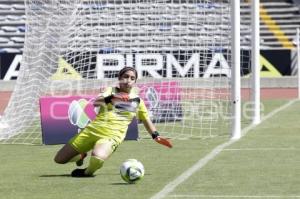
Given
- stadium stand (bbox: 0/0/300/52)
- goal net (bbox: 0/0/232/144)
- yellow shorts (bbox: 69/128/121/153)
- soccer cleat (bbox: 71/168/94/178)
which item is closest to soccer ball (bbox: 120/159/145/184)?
soccer cleat (bbox: 71/168/94/178)

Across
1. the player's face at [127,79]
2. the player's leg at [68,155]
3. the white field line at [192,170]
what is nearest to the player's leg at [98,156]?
the player's leg at [68,155]

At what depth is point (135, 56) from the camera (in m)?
20.6

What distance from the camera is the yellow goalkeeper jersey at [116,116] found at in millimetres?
11328

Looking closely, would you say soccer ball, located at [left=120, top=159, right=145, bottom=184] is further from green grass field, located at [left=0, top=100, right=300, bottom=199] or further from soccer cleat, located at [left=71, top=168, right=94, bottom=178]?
soccer cleat, located at [left=71, top=168, right=94, bottom=178]

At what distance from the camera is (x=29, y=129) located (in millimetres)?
17922

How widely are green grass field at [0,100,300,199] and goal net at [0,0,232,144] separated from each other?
Result: 196 cm

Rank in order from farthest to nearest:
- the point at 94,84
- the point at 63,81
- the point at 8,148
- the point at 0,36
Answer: the point at 0,36, the point at 94,84, the point at 63,81, the point at 8,148

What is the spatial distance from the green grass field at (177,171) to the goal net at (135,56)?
77.0 inches

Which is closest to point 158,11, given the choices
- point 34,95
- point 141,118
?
point 34,95

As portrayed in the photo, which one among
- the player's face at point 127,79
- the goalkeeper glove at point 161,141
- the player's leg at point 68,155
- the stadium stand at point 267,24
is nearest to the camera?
the goalkeeper glove at point 161,141

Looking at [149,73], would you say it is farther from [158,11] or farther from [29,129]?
[29,129]

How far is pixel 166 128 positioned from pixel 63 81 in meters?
2.27

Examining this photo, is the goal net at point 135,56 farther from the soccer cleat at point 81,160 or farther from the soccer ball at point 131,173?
the soccer ball at point 131,173

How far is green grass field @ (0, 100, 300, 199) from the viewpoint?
9.61m
